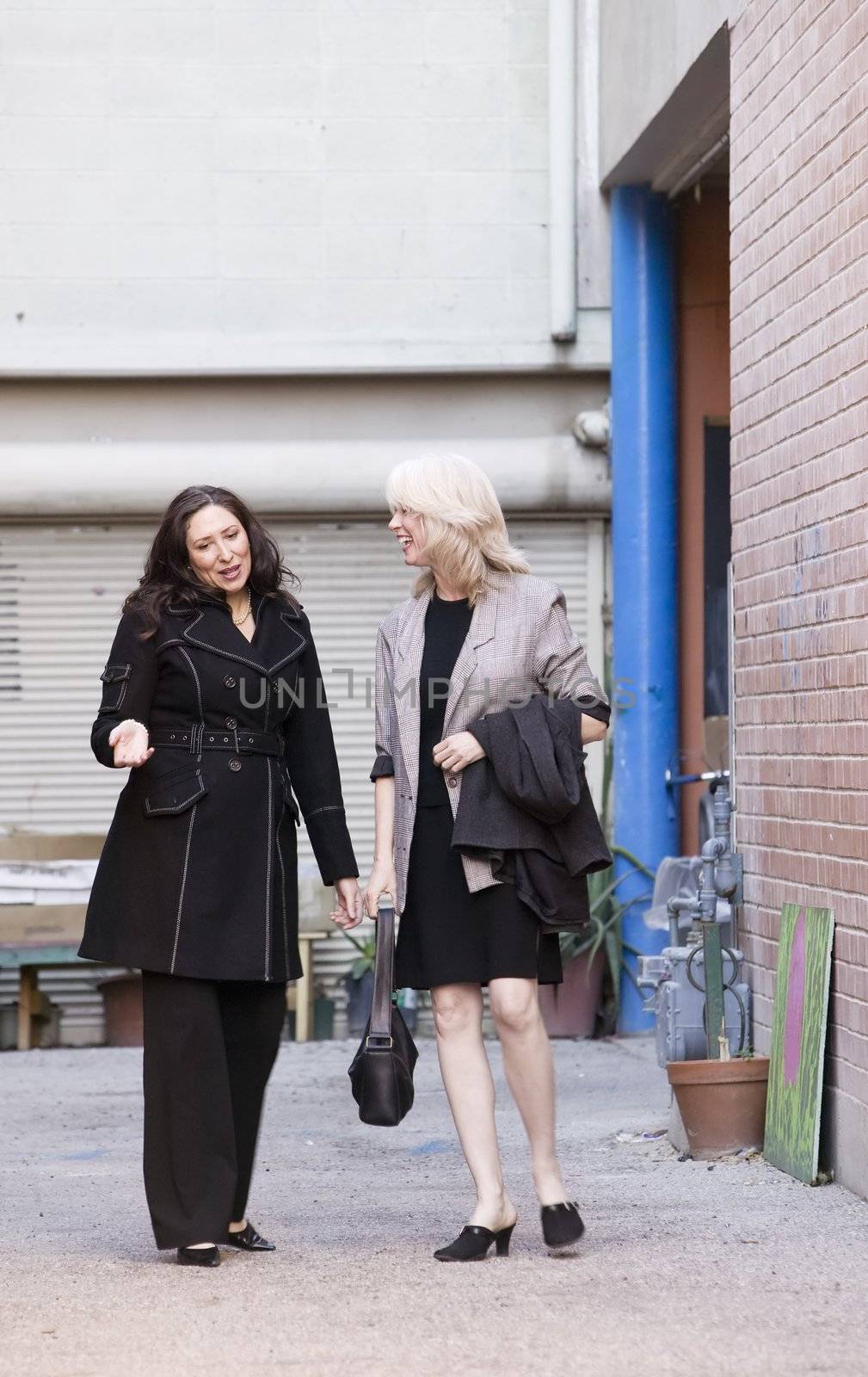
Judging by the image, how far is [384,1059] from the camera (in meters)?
4.33

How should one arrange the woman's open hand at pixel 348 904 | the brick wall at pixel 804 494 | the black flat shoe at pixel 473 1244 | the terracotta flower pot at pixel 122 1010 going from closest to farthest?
the black flat shoe at pixel 473 1244, the woman's open hand at pixel 348 904, the brick wall at pixel 804 494, the terracotta flower pot at pixel 122 1010

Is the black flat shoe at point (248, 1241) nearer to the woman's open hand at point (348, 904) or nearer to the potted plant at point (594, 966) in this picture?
the woman's open hand at point (348, 904)

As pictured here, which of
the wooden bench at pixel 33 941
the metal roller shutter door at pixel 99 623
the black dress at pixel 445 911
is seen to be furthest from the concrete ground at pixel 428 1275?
the metal roller shutter door at pixel 99 623

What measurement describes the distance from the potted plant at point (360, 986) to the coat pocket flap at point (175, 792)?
4.86m

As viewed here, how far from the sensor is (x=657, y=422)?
368 inches

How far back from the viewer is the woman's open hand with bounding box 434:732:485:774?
4.36m

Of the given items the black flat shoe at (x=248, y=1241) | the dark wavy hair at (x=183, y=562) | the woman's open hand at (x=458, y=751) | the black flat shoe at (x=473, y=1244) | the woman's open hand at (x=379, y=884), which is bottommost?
the black flat shoe at (x=248, y=1241)

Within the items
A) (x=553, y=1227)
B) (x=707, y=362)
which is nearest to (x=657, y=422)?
(x=707, y=362)

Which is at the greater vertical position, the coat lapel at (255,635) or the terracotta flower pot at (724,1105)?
the coat lapel at (255,635)

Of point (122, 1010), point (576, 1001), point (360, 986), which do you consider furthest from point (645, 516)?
point (122, 1010)

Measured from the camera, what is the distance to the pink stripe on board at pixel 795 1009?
5.45 meters

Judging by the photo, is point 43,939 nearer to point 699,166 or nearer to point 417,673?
point 699,166

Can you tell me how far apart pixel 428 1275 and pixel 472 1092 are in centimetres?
41

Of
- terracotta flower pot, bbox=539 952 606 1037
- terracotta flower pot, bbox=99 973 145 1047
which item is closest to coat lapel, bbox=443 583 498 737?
terracotta flower pot, bbox=539 952 606 1037
